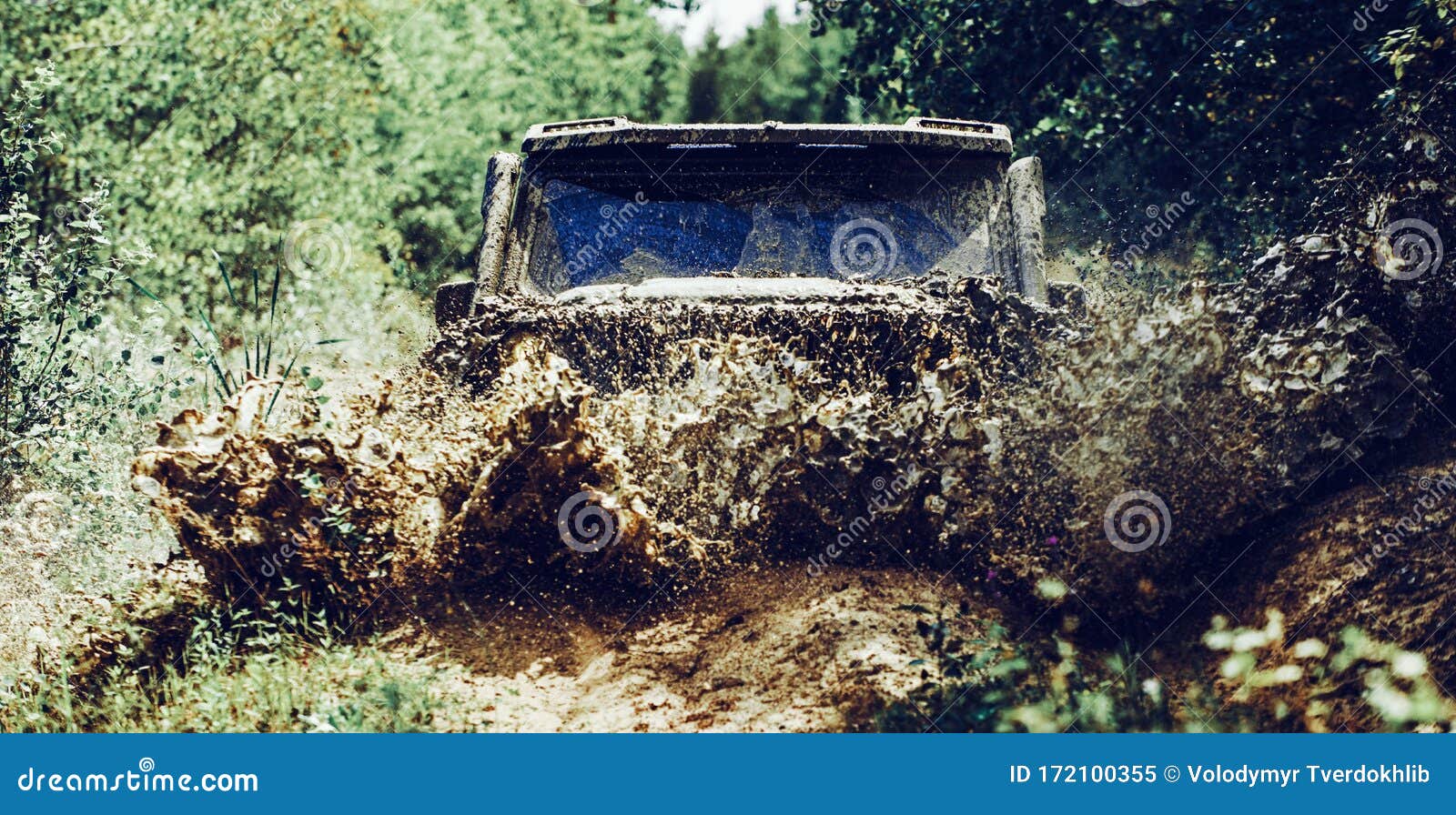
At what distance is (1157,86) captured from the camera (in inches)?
367

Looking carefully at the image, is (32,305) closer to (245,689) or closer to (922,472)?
(245,689)

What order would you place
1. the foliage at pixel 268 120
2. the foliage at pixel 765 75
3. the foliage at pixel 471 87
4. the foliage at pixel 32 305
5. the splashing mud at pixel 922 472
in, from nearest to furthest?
the splashing mud at pixel 922 472 → the foliage at pixel 32 305 → the foliage at pixel 268 120 → the foliage at pixel 471 87 → the foliage at pixel 765 75

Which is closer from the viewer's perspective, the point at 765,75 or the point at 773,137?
the point at 773,137

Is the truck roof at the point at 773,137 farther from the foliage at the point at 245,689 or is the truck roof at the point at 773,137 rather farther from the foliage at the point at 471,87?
the foliage at the point at 471,87

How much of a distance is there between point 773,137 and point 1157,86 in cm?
471

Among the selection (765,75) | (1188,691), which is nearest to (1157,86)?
(1188,691)

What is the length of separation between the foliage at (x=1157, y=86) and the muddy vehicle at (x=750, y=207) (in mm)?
3377

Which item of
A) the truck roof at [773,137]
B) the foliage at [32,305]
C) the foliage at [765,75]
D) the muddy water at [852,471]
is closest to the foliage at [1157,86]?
the truck roof at [773,137]

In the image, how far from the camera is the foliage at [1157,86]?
8.26 meters

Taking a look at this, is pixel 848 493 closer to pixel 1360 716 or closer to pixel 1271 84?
pixel 1360 716

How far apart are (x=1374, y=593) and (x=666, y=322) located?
8.16 feet

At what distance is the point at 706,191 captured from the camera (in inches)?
231

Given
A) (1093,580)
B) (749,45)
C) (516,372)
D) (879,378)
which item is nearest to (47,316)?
(516,372)

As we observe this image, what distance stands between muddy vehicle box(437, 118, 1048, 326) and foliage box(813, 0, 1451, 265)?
338 centimetres
